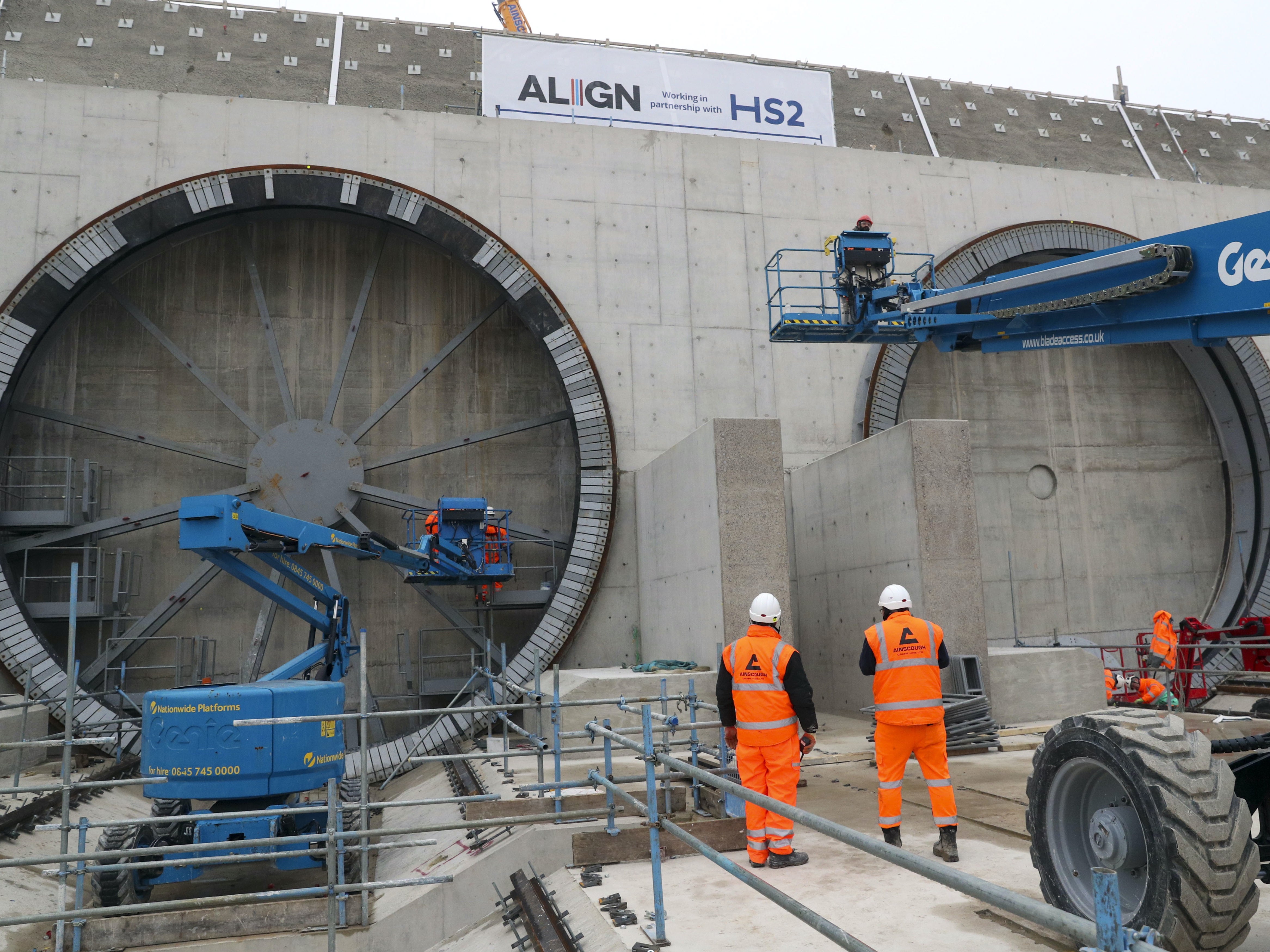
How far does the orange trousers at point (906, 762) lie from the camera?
17.8 feet

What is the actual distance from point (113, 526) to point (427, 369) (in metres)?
4.81

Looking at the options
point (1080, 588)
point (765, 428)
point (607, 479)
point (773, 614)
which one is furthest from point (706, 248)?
point (773, 614)

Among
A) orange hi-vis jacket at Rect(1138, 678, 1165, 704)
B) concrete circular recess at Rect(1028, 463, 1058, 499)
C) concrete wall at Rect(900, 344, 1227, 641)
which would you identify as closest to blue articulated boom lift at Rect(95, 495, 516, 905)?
orange hi-vis jacket at Rect(1138, 678, 1165, 704)

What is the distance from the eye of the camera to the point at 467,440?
14.8 m

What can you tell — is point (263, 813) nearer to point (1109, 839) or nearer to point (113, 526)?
point (1109, 839)

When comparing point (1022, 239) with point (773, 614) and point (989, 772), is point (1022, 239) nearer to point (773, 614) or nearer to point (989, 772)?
point (989, 772)

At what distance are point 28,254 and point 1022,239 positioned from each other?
582 inches

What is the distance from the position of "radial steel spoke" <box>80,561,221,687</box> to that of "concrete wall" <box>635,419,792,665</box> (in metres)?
6.53

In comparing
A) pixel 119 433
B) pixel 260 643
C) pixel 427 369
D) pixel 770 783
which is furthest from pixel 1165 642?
pixel 119 433

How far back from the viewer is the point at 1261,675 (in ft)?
39.2

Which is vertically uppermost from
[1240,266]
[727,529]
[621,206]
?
[621,206]

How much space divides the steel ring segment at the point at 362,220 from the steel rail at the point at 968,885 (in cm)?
988

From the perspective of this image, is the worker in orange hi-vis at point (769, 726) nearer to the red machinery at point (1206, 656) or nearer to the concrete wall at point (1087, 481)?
the red machinery at point (1206, 656)

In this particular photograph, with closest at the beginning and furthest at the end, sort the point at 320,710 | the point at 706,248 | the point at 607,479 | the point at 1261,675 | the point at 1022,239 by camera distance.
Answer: the point at 320,710, the point at 1261,675, the point at 607,479, the point at 706,248, the point at 1022,239
